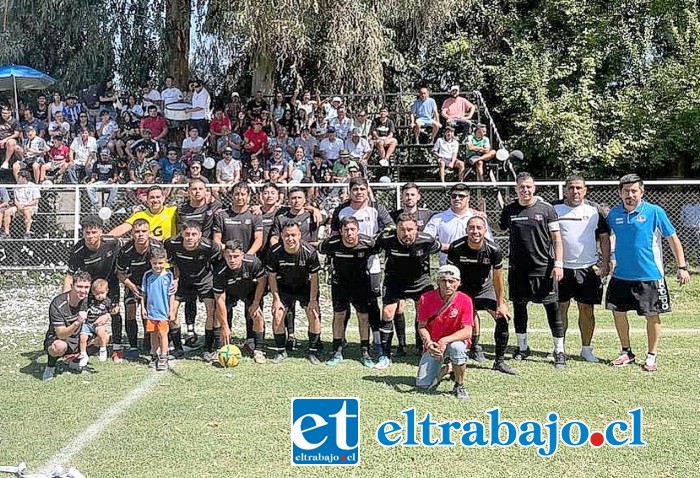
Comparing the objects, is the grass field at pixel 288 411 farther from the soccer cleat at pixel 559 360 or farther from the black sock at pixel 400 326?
the black sock at pixel 400 326

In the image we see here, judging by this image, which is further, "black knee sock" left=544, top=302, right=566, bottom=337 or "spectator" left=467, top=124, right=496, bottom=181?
"spectator" left=467, top=124, right=496, bottom=181

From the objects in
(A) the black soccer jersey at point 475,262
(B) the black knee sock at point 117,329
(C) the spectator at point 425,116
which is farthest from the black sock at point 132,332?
(C) the spectator at point 425,116

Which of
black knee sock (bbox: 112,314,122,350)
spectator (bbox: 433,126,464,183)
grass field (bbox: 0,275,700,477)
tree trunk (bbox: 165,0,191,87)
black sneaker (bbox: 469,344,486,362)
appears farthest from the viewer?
tree trunk (bbox: 165,0,191,87)

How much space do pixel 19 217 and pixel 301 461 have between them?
391 inches

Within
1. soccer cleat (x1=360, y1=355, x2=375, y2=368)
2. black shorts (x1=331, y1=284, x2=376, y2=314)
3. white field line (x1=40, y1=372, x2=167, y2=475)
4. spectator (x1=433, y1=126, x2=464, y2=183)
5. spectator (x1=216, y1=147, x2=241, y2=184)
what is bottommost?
white field line (x1=40, y1=372, x2=167, y2=475)

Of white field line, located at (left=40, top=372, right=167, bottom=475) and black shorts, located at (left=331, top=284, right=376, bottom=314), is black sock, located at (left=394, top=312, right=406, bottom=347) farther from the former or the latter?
white field line, located at (left=40, top=372, right=167, bottom=475)

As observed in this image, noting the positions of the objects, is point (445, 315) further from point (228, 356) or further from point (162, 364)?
point (162, 364)

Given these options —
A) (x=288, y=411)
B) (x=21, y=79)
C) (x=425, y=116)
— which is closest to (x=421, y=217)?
(x=288, y=411)

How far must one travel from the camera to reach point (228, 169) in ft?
47.0

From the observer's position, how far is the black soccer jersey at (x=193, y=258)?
8.21 metres

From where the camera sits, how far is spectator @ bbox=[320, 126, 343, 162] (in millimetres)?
14866

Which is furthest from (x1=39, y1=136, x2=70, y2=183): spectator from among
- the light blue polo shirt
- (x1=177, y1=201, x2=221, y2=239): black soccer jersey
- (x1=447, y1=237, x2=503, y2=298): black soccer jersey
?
the light blue polo shirt

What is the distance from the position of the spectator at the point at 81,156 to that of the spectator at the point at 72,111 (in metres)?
1.06

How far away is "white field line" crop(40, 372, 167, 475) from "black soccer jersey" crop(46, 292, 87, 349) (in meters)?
0.88
